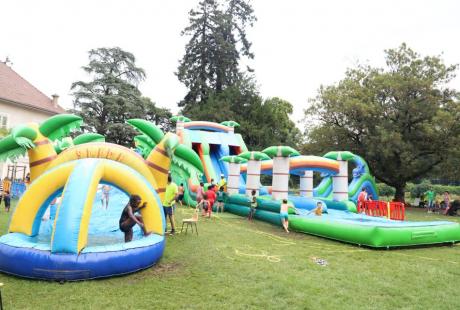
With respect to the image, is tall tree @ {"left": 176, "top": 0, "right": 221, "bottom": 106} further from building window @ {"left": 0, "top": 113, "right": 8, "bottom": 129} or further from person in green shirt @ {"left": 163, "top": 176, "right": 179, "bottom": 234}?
person in green shirt @ {"left": 163, "top": 176, "right": 179, "bottom": 234}

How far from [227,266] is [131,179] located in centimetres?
224

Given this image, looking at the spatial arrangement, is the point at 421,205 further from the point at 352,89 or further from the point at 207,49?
the point at 207,49

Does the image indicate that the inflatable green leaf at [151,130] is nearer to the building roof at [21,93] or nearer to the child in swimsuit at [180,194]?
the child in swimsuit at [180,194]

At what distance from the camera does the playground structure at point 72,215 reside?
202 inches

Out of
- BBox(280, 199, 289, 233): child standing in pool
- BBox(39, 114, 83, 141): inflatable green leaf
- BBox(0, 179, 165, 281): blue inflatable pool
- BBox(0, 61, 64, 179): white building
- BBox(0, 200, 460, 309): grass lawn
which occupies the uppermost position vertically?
BBox(0, 61, 64, 179): white building

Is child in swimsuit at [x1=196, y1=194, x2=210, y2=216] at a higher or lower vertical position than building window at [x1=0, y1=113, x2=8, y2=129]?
lower

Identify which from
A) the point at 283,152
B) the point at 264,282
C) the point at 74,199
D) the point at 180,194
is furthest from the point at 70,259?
the point at 180,194

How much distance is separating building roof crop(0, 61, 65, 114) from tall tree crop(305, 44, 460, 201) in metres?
19.0

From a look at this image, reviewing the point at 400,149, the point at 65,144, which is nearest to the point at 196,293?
the point at 65,144

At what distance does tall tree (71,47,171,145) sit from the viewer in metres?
27.9

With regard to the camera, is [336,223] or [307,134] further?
[307,134]

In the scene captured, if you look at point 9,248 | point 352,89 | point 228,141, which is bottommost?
point 9,248

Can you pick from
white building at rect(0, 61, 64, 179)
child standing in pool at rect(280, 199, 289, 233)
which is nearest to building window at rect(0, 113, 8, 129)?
white building at rect(0, 61, 64, 179)

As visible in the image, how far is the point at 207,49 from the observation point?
35.0 m
